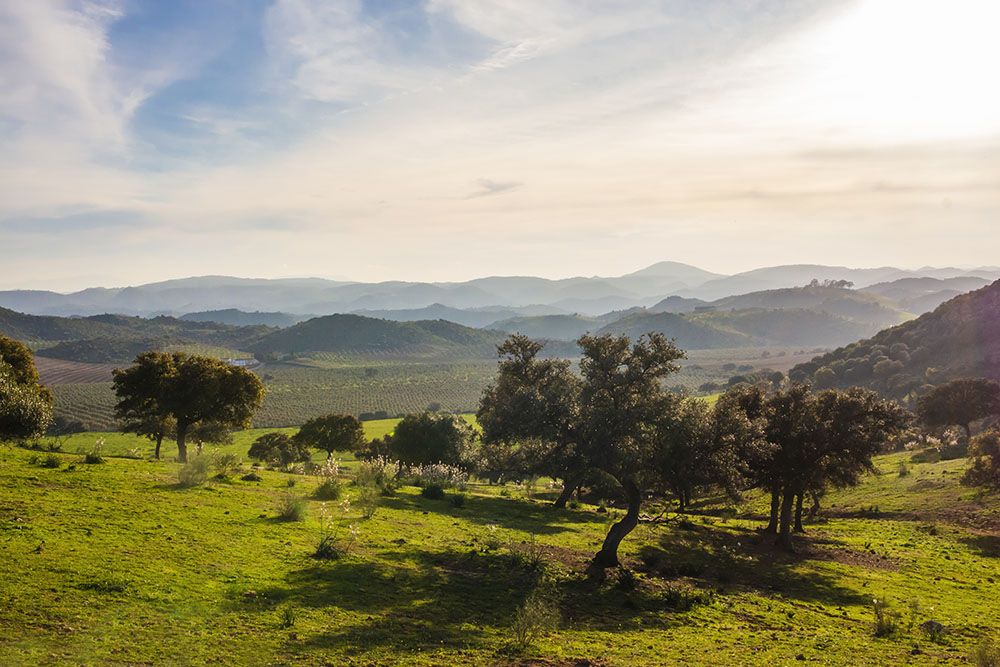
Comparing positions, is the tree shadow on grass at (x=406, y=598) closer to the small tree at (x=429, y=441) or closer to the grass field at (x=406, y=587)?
the grass field at (x=406, y=587)

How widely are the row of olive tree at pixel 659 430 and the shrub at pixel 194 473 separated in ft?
50.7

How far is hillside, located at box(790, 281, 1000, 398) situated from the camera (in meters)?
144

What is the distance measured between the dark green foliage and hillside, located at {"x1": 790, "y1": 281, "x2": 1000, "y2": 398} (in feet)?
453

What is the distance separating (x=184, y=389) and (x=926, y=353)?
18373cm

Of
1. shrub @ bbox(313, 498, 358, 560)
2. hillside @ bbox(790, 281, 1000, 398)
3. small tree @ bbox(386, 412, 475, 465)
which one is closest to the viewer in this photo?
shrub @ bbox(313, 498, 358, 560)

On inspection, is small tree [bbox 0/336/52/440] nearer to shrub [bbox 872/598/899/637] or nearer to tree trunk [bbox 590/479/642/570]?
tree trunk [bbox 590/479/642/570]

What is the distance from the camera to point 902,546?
37531 mm

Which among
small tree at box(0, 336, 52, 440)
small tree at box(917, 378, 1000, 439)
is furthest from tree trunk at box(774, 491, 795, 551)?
small tree at box(917, 378, 1000, 439)

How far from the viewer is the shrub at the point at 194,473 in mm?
29750

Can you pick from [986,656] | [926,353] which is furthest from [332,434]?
[926,353]

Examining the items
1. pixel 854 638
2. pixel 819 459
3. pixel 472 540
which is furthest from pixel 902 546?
pixel 472 540

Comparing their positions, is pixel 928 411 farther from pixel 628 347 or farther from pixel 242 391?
pixel 242 391

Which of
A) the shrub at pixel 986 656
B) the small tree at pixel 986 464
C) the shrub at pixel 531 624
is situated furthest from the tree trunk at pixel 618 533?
the small tree at pixel 986 464

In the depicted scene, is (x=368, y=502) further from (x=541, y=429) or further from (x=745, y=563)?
(x=745, y=563)
